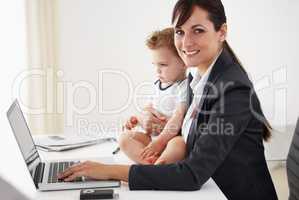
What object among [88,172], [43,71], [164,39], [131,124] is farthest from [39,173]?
[43,71]

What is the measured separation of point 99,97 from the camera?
10.9 ft

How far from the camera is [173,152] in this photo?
1.64 m

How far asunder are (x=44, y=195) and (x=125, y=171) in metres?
0.26

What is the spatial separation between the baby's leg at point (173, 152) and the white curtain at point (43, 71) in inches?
61.6

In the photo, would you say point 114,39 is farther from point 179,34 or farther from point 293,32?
point 179,34

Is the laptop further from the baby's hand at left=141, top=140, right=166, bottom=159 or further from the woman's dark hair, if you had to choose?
the woman's dark hair

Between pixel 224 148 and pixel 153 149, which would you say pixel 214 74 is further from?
pixel 153 149

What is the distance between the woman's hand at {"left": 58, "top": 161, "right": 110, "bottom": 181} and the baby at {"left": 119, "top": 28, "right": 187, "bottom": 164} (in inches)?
10.4

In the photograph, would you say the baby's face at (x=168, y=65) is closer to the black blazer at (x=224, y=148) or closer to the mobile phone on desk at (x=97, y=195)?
the black blazer at (x=224, y=148)

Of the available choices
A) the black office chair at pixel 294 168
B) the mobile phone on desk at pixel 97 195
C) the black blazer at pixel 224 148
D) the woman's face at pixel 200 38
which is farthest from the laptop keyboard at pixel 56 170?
the black office chair at pixel 294 168

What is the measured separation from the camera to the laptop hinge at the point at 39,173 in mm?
1486

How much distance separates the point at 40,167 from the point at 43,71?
1484 millimetres

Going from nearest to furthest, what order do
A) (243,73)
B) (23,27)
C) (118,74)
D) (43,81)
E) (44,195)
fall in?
(44,195)
(243,73)
(23,27)
(43,81)
(118,74)

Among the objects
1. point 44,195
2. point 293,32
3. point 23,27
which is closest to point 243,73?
point 44,195
